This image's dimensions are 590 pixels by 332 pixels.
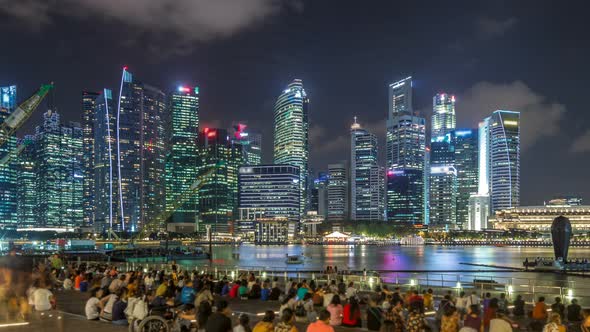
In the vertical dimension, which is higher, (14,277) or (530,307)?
(14,277)

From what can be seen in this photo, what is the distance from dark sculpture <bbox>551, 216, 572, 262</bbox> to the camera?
65.1 metres

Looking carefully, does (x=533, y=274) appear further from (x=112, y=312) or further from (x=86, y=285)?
(x=112, y=312)

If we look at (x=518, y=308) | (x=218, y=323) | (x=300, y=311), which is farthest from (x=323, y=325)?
(x=518, y=308)

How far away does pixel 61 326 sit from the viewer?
14719mm

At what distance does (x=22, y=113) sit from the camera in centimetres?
8375

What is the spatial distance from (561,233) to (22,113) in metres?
77.9

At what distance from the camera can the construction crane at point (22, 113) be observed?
80.1 m

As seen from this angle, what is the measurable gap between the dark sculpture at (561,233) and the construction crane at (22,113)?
71489 mm

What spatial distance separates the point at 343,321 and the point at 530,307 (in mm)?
9885

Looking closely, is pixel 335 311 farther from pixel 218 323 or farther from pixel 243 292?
pixel 243 292

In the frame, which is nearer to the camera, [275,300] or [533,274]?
[275,300]

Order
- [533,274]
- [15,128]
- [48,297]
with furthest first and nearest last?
1. [15,128]
2. [533,274]
3. [48,297]

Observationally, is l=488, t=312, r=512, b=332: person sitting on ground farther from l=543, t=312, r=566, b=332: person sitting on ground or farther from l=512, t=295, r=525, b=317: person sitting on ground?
l=512, t=295, r=525, b=317: person sitting on ground

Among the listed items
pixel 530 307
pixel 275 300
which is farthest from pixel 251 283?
pixel 530 307
